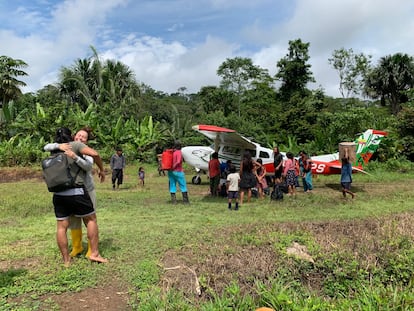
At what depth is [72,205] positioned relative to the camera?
4.31 m

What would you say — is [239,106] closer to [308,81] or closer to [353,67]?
[308,81]

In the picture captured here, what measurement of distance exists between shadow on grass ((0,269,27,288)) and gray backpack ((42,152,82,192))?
1.05 metres

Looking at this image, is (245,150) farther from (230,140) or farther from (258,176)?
(258,176)

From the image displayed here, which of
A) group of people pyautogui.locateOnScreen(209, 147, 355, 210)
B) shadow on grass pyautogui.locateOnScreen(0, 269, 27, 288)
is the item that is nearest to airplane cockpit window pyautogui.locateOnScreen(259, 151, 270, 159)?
group of people pyautogui.locateOnScreen(209, 147, 355, 210)

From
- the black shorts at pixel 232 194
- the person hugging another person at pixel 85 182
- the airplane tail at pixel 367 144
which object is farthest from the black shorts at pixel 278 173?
the person hugging another person at pixel 85 182

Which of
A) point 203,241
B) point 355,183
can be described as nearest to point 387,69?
point 355,183

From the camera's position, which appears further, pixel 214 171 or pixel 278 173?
pixel 278 173

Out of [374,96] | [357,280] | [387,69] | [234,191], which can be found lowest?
[357,280]

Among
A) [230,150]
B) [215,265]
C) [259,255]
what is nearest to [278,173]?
[230,150]

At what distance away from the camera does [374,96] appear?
32344mm

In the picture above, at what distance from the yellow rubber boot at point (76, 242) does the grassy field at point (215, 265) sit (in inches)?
7.6

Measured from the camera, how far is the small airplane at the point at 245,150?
12.7m

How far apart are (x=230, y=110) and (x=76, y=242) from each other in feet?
98.9

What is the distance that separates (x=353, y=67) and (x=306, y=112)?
9.14 m
